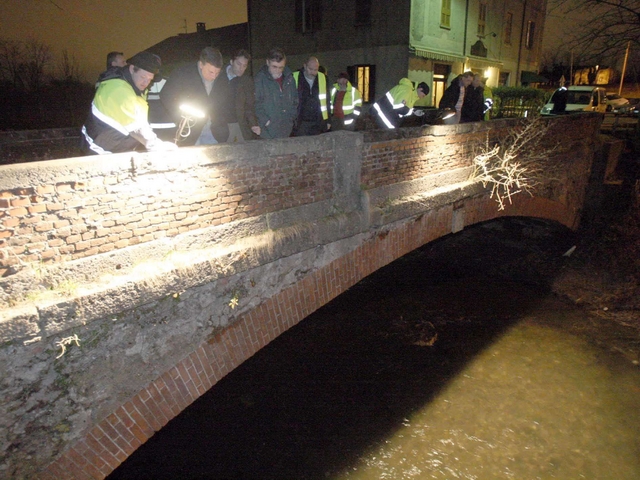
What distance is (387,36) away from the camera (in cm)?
1641

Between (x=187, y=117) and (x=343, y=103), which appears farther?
(x=343, y=103)

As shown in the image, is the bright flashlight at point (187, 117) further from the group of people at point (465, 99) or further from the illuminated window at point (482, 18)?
the illuminated window at point (482, 18)

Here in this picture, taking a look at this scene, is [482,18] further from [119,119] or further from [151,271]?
[151,271]

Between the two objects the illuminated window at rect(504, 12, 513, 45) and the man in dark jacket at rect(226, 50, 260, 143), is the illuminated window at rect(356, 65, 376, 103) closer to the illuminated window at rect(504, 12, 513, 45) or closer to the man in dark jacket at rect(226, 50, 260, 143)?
the illuminated window at rect(504, 12, 513, 45)

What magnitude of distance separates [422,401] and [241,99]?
503 centimetres

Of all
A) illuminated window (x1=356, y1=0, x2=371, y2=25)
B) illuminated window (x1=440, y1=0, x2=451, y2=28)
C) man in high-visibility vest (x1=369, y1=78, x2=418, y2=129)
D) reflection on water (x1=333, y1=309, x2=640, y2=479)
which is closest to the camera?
reflection on water (x1=333, y1=309, x2=640, y2=479)

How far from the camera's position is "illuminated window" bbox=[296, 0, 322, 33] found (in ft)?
59.3

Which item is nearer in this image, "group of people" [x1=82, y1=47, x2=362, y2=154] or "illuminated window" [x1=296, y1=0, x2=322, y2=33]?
"group of people" [x1=82, y1=47, x2=362, y2=154]

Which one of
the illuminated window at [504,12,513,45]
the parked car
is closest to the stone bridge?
the illuminated window at [504,12,513,45]

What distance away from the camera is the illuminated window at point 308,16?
711 inches

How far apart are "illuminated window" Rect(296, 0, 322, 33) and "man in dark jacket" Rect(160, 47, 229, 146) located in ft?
50.6

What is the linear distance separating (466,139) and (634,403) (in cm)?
470

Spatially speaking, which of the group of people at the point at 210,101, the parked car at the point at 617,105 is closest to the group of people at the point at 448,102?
the group of people at the point at 210,101

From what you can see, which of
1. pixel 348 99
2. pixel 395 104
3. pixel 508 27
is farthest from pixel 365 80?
pixel 395 104
